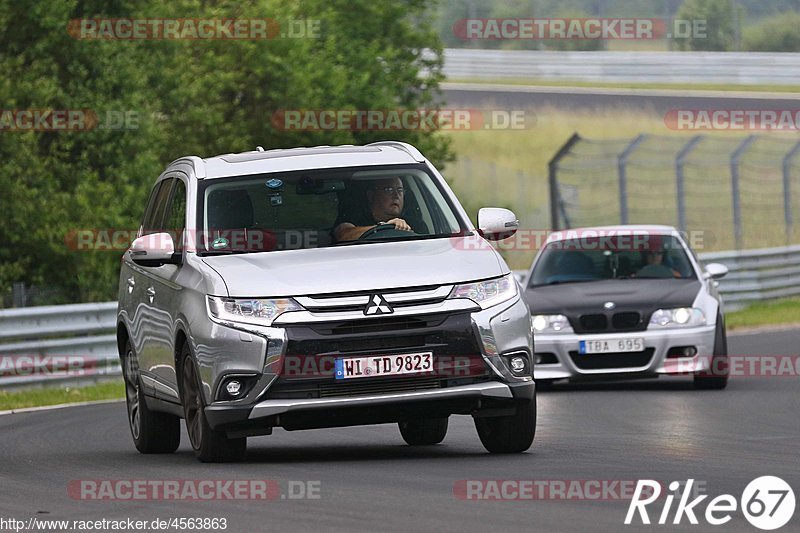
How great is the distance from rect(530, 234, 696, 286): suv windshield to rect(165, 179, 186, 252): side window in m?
6.81

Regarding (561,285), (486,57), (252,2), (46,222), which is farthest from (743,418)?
(486,57)

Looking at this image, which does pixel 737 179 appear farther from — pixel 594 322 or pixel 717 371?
pixel 594 322

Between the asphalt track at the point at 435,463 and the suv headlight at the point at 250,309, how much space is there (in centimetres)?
82

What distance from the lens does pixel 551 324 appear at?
17531 millimetres

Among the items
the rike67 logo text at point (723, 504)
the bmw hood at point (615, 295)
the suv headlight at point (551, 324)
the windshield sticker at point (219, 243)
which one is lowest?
the suv headlight at point (551, 324)

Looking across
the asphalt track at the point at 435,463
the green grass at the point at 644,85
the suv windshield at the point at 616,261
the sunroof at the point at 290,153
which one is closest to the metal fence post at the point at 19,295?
the asphalt track at the point at 435,463

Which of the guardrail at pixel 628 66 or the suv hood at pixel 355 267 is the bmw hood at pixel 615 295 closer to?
the suv hood at pixel 355 267

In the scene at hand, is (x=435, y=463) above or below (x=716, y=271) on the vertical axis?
above

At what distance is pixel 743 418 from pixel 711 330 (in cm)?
332

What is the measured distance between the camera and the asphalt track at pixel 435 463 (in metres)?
8.45

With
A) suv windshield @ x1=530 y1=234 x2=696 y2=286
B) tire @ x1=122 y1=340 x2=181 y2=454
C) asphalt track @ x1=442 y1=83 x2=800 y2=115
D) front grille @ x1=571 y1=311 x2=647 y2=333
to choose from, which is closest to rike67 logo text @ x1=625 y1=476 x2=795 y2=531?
tire @ x1=122 y1=340 x2=181 y2=454

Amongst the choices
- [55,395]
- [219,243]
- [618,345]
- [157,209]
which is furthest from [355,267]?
[55,395]

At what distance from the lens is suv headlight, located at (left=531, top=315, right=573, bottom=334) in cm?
1745

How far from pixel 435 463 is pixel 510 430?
1.87 ft
